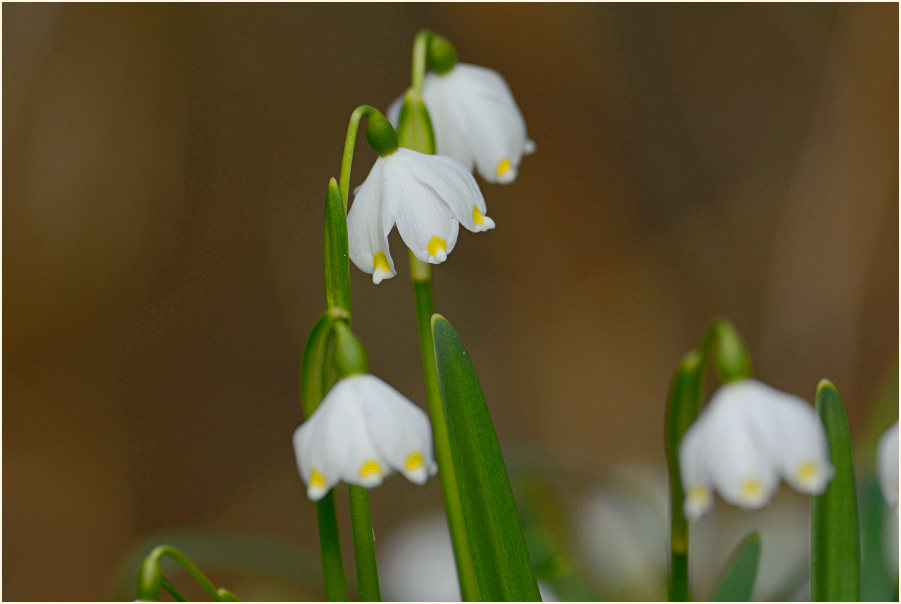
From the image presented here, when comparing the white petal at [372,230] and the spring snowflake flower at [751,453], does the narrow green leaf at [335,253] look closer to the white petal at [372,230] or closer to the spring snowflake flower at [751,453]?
the white petal at [372,230]

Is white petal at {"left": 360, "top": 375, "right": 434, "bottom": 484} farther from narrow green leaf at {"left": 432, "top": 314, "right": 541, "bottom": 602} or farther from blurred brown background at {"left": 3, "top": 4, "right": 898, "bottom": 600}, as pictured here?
blurred brown background at {"left": 3, "top": 4, "right": 898, "bottom": 600}

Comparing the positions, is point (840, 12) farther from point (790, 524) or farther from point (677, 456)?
point (677, 456)

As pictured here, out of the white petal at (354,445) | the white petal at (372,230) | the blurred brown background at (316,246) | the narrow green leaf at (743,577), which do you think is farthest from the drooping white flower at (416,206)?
the blurred brown background at (316,246)

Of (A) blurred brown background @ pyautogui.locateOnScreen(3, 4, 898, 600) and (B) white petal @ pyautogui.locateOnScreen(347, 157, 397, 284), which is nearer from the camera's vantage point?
(B) white petal @ pyautogui.locateOnScreen(347, 157, 397, 284)

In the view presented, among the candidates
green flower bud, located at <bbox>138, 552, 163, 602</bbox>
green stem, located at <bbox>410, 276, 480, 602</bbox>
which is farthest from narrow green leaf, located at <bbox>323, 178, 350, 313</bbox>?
green flower bud, located at <bbox>138, 552, 163, 602</bbox>

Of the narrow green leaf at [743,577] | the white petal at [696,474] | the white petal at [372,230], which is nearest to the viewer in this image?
the white petal at [696,474]

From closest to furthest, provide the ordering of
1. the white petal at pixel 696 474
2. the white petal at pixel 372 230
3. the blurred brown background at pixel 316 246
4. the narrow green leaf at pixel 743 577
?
the white petal at pixel 696 474 < the white petal at pixel 372 230 < the narrow green leaf at pixel 743 577 < the blurred brown background at pixel 316 246

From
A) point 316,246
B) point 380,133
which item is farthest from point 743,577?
point 316,246
